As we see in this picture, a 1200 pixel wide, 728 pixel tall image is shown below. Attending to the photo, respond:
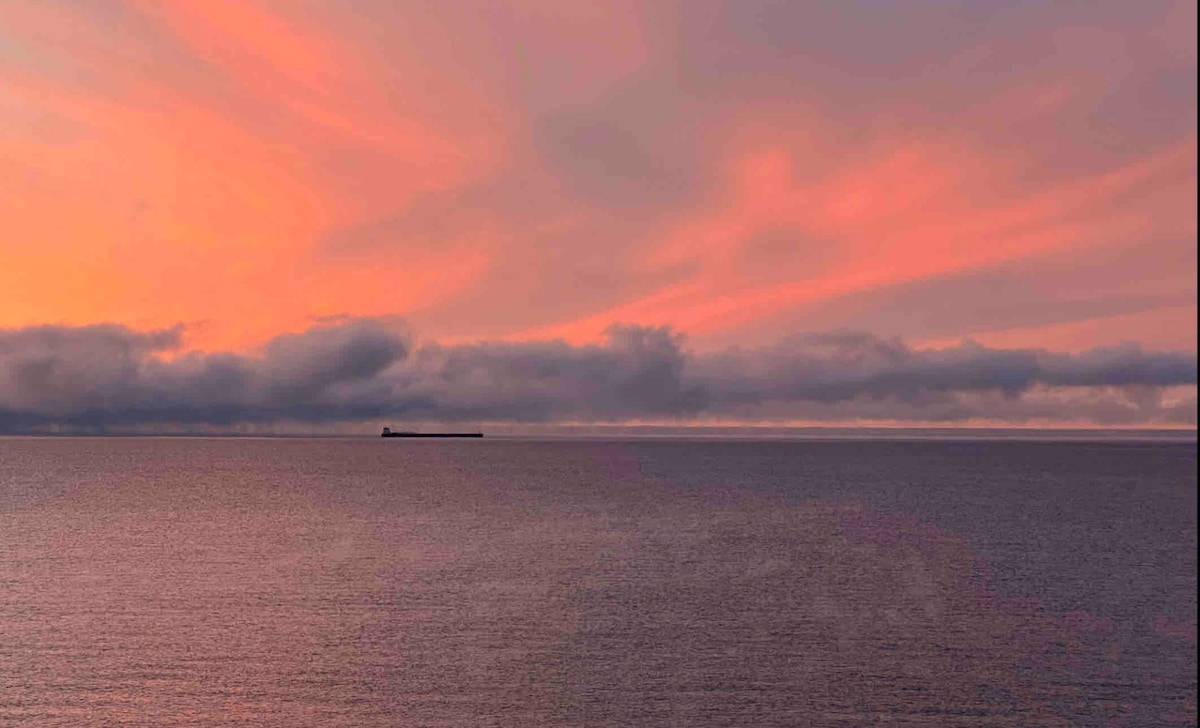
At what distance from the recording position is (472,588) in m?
55.8

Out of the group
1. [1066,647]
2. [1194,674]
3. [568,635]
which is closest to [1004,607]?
[1066,647]

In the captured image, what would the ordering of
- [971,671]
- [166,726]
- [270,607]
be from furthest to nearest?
[270,607] < [971,671] < [166,726]

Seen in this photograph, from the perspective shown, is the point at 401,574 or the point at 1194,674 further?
the point at 401,574

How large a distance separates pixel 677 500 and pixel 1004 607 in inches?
3178

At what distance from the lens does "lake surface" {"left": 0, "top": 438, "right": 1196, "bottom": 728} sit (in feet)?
105

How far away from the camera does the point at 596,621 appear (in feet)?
149

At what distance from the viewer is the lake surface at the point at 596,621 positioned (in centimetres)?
3191

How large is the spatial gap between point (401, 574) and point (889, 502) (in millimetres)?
83042

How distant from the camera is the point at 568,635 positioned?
42.0 metres

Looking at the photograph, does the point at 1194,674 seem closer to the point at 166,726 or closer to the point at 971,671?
the point at 971,671

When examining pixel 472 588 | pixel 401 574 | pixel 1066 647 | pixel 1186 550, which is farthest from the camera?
pixel 1186 550

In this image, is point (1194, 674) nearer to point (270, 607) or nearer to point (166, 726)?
point (166, 726)

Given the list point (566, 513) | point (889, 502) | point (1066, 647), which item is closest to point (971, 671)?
point (1066, 647)

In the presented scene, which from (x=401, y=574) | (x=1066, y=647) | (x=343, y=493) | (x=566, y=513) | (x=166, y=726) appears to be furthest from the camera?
(x=343, y=493)
